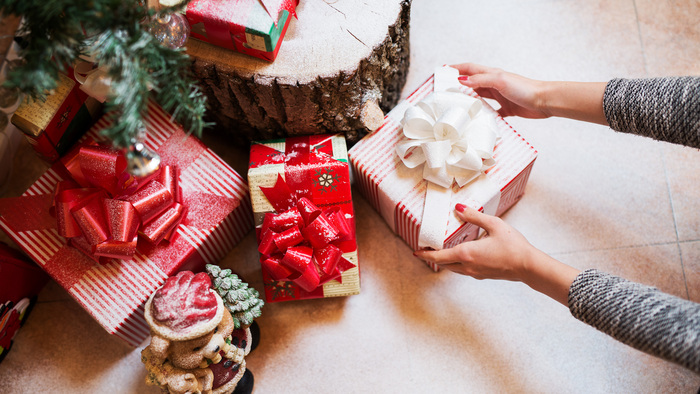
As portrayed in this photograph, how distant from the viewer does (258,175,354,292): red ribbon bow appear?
1263 millimetres

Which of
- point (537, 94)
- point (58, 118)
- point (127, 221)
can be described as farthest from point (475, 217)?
point (58, 118)

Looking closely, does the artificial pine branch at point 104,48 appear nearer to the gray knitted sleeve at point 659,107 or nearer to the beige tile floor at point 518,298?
the beige tile floor at point 518,298

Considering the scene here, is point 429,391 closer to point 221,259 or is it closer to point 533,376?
point 533,376

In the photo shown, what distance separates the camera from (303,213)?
4.22ft

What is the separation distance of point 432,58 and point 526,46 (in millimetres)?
305

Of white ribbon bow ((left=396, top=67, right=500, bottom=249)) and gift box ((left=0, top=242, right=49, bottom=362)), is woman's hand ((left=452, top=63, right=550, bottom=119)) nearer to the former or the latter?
white ribbon bow ((left=396, top=67, right=500, bottom=249))

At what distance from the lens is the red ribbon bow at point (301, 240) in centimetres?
126

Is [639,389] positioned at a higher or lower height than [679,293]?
lower

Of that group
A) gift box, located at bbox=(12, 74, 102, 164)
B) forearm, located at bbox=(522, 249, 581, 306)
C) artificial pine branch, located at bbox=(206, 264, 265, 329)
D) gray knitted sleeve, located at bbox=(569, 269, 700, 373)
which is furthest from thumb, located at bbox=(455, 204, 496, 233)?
gift box, located at bbox=(12, 74, 102, 164)

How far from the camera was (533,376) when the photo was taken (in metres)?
1.43

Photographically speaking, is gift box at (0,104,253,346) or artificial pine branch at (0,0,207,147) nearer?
artificial pine branch at (0,0,207,147)

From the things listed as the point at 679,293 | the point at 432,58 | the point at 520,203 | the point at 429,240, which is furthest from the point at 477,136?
the point at 679,293

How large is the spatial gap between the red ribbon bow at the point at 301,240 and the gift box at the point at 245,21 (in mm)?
328

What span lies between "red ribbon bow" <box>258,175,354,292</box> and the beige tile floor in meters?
0.24
